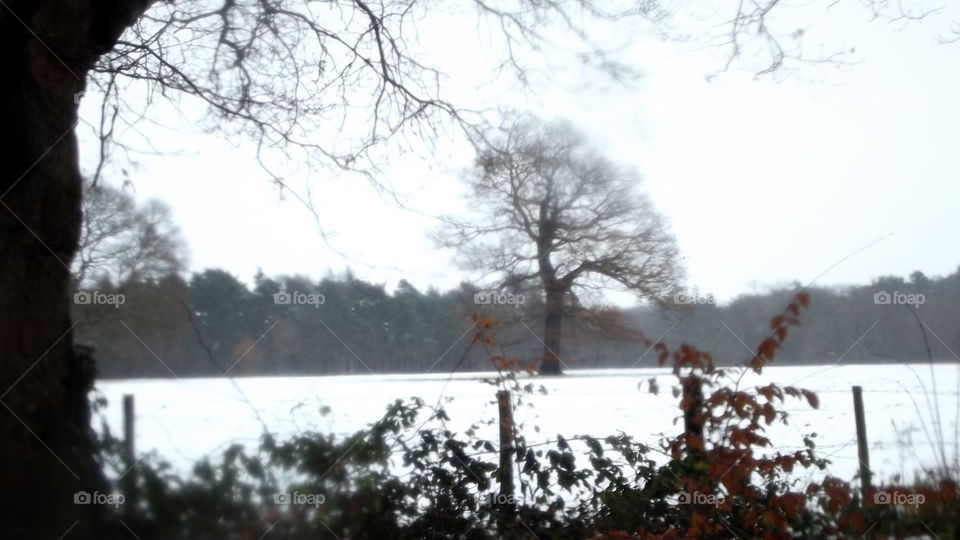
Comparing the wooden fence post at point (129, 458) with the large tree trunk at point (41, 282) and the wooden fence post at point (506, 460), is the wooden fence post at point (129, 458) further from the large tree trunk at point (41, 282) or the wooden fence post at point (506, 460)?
the wooden fence post at point (506, 460)

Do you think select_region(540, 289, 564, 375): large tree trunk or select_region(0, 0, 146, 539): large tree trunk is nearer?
select_region(0, 0, 146, 539): large tree trunk

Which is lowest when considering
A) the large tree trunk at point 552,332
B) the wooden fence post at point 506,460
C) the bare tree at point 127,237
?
the wooden fence post at point 506,460

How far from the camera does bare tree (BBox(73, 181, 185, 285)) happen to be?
4945 millimetres

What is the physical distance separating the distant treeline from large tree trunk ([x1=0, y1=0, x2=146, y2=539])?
1.06 ft

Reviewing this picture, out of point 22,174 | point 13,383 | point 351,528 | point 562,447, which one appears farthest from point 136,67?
point 562,447

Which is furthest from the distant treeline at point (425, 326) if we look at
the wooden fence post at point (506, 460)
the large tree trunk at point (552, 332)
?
the wooden fence post at point (506, 460)

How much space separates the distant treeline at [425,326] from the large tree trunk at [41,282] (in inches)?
12.7

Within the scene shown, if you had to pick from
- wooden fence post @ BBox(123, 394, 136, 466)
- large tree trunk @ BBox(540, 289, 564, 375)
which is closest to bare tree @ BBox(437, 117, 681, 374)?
large tree trunk @ BBox(540, 289, 564, 375)

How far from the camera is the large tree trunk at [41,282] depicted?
14.0ft

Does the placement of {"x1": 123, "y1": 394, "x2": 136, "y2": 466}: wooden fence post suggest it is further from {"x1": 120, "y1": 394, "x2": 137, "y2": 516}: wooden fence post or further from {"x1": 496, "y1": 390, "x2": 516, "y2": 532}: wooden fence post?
{"x1": 496, "y1": 390, "x2": 516, "y2": 532}: wooden fence post

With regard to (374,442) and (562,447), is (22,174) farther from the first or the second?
(562,447)

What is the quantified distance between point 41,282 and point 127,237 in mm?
724

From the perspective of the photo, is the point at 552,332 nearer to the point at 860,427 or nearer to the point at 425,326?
the point at 425,326

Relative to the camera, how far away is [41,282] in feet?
14.5
